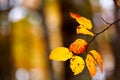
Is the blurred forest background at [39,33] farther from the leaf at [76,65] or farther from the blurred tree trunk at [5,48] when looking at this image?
the leaf at [76,65]

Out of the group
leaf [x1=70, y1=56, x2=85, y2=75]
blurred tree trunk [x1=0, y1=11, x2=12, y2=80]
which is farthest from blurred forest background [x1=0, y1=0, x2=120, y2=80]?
leaf [x1=70, y1=56, x2=85, y2=75]

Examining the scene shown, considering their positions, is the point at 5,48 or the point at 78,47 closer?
the point at 78,47

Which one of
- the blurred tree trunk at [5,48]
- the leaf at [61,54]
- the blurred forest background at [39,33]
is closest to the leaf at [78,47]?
the leaf at [61,54]

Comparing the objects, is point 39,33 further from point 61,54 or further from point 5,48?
point 61,54

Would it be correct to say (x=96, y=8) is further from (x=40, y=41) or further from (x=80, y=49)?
(x=80, y=49)

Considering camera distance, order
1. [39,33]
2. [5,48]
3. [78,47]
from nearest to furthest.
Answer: [78,47] < [5,48] < [39,33]

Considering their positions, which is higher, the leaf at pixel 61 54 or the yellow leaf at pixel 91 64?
the leaf at pixel 61 54

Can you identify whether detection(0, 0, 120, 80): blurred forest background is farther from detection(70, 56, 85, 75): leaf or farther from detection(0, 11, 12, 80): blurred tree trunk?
detection(70, 56, 85, 75): leaf

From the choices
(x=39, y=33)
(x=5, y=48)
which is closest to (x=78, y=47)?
(x=5, y=48)
